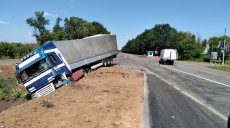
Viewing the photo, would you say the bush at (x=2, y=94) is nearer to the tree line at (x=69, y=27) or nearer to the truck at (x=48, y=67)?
the truck at (x=48, y=67)

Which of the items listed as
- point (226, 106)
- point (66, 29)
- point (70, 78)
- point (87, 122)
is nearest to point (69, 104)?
point (87, 122)

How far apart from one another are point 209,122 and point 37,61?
38.2 feet

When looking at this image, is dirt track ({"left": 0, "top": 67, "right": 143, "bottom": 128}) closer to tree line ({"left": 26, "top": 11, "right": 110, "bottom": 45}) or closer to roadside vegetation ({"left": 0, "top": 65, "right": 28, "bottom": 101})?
roadside vegetation ({"left": 0, "top": 65, "right": 28, "bottom": 101})

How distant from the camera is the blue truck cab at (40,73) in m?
19.2

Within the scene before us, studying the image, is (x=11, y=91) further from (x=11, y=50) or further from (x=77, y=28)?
(x=77, y=28)

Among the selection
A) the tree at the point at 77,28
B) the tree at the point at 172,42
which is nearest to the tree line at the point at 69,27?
the tree at the point at 77,28

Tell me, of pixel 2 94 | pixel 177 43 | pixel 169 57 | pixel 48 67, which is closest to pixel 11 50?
pixel 169 57

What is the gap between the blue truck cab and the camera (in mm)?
19219

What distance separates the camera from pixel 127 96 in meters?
15.9

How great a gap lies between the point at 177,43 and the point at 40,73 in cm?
12157

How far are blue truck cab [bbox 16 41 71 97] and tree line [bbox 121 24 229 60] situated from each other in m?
105

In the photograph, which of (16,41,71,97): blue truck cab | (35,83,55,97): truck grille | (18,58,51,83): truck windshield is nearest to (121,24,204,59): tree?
(16,41,71,97): blue truck cab

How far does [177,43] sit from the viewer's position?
137m

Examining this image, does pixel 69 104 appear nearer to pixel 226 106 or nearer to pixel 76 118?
pixel 76 118
